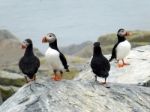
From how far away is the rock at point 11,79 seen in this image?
23737mm

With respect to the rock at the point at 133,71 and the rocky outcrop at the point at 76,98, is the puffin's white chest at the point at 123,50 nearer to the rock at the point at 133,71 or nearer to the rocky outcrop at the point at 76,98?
the rock at the point at 133,71

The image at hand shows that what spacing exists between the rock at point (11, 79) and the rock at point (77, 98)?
32.4ft

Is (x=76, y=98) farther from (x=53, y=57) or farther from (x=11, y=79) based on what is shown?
(x=11, y=79)

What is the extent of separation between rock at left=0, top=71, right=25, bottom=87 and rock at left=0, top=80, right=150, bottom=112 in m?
9.88

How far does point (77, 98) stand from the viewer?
1299 cm

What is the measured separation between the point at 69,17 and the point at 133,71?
4149 centimetres

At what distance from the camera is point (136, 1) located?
218 ft

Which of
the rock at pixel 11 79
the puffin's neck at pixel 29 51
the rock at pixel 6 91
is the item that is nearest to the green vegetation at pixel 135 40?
the rock at pixel 11 79

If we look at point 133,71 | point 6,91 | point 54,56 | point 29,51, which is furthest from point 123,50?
point 6,91

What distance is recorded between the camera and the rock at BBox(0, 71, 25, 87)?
23.7 metres

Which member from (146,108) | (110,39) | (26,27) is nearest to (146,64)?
(146,108)

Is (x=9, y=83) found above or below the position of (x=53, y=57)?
below

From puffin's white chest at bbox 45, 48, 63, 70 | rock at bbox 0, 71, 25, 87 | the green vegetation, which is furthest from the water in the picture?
puffin's white chest at bbox 45, 48, 63, 70

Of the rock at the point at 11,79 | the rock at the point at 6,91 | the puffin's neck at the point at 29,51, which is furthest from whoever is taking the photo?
the rock at the point at 11,79
